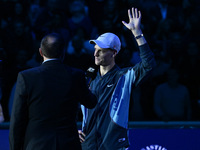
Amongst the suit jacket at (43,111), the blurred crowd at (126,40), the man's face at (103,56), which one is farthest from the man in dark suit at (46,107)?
the blurred crowd at (126,40)

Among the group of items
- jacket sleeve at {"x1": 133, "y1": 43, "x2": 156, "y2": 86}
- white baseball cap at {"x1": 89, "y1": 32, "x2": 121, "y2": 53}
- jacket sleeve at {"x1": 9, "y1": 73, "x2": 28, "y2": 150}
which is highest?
white baseball cap at {"x1": 89, "y1": 32, "x2": 121, "y2": 53}

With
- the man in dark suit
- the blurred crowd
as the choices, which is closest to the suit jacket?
the man in dark suit

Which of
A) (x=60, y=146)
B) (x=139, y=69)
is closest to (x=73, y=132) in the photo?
(x=60, y=146)

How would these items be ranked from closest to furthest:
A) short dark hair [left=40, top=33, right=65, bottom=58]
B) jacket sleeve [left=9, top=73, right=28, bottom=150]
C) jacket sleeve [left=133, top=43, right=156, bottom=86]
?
jacket sleeve [left=9, top=73, right=28, bottom=150] < short dark hair [left=40, top=33, right=65, bottom=58] < jacket sleeve [left=133, top=43, right=156, bottom=86]

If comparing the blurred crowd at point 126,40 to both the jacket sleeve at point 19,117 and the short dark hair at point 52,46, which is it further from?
the jacket sleeve at point 19,117

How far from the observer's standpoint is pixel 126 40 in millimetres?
7066

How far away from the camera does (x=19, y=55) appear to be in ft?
21.2

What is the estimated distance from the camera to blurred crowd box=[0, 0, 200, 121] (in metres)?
6.02

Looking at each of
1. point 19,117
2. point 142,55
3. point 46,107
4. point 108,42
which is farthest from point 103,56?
point 19,117

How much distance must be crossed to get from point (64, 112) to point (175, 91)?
3.63m

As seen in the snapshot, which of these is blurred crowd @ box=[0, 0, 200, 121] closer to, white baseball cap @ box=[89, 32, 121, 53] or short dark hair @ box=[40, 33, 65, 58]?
white baseball cap @ box=[89, 32, 121, 53]

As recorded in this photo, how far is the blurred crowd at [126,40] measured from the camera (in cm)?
602

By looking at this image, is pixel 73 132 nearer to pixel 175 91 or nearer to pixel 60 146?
pixel 60 146

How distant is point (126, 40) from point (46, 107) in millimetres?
4579
